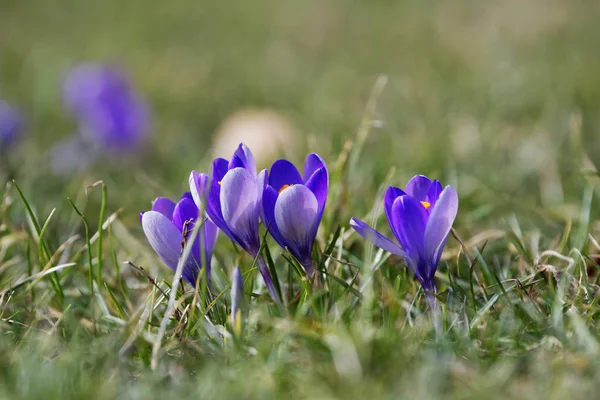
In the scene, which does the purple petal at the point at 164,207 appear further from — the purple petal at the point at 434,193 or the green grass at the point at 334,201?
the purple petal at the point at 434,193

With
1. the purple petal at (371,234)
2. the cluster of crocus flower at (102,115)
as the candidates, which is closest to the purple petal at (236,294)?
the purple petal at (371,234)

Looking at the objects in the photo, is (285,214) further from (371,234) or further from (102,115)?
(102,115)

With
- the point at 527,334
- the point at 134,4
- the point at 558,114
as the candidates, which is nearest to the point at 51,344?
the point at 527,334

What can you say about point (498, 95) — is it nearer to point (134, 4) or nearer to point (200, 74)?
point (200, 74)

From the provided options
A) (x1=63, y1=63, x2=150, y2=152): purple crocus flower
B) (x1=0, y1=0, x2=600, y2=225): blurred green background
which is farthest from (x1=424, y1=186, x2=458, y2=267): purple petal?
(x1=63, y1=63, x2=150, y2=152): purple crocus flower

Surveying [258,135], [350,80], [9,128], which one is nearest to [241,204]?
[258,135]
